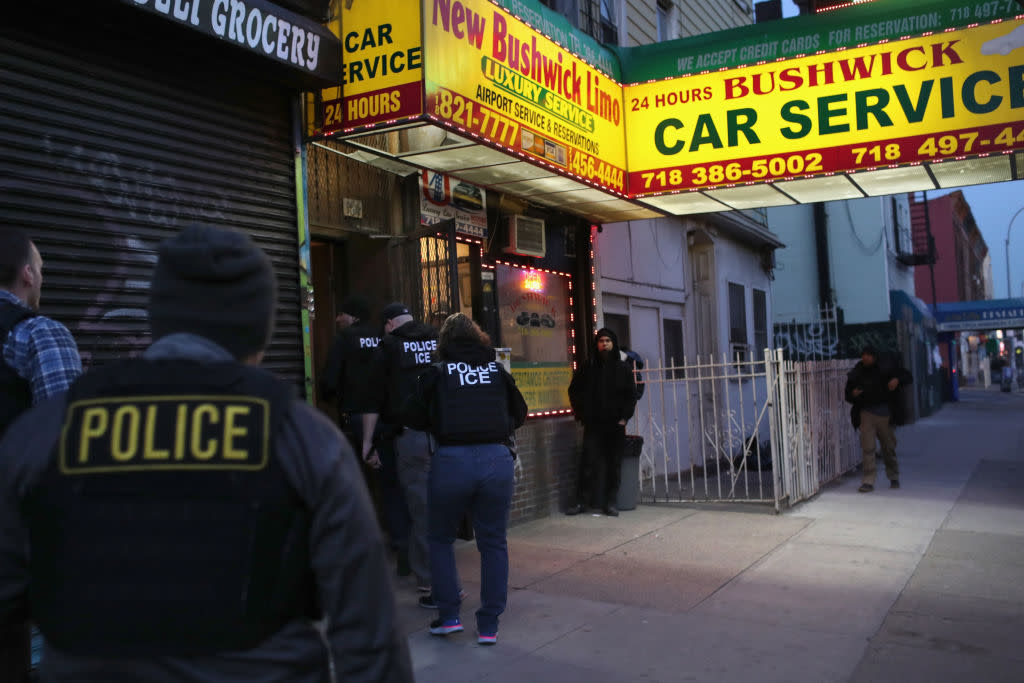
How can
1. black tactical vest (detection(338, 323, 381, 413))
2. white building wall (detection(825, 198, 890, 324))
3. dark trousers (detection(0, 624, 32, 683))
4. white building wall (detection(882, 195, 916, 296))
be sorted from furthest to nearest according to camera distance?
white building wall (detection(882, 195, 916, 296)), white building wall (detection(825, 198, 890, 324)), black tactical vest (detection(338, 323, 381, 413)), dark trousers (detection(0, 624, 32, 683))

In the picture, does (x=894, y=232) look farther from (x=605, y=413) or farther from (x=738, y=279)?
(x=605, y=413)

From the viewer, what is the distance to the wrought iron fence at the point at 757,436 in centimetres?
946

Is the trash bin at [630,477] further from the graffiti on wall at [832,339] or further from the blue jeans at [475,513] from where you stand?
the graffiti on wall at [832,339]

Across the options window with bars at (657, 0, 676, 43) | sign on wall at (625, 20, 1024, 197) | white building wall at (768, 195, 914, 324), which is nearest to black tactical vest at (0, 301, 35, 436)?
sign on wall at (625, 20, 1024, 197)

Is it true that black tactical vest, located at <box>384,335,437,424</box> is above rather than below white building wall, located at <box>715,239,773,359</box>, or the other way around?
below

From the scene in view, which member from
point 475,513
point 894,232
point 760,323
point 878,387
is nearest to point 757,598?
point 475,513

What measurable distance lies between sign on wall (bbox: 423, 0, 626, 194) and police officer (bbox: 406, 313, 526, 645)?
192 centimetres

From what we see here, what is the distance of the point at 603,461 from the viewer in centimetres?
945

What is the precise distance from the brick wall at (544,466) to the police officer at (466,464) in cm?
320

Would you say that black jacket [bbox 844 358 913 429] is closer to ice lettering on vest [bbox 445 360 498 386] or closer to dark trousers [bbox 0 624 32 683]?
ice lettering on vest [bbox 445 360 498 386]

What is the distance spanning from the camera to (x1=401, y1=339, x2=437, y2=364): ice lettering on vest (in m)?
6.11

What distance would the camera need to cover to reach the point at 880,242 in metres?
25.4

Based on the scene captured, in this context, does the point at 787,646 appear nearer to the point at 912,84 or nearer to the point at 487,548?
the point at 487,548

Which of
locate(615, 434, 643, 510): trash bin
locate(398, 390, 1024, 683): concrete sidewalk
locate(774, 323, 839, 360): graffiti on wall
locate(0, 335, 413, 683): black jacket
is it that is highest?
locate(774, 323, 839, 360): graffiti on wall
